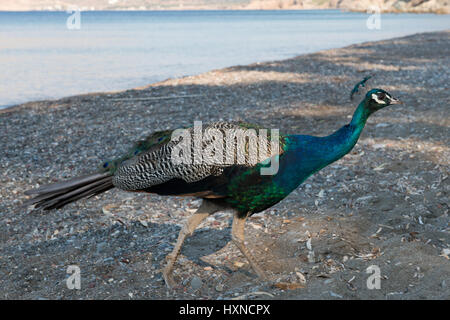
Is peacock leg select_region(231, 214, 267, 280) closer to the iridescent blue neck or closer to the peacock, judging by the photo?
the peacock

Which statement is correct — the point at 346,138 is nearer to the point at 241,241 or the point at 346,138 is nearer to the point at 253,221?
the point at 241,241

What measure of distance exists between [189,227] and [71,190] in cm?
105

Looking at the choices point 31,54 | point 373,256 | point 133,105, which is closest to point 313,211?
point 373,256

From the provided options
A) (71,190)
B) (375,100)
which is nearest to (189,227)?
(71,190)

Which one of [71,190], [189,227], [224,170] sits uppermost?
[224,170]

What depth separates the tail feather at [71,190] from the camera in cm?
425

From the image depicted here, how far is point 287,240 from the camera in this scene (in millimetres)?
5016

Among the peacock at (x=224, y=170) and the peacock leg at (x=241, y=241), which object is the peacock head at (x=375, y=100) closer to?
the peacock at (x=224, y=170)

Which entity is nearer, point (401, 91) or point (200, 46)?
point (401, 91)

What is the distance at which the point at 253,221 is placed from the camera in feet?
18.1

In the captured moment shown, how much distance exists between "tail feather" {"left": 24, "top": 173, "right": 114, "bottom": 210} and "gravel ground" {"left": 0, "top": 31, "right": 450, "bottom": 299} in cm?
78
